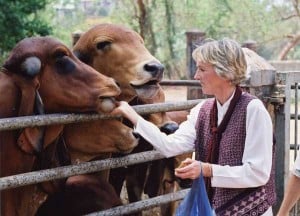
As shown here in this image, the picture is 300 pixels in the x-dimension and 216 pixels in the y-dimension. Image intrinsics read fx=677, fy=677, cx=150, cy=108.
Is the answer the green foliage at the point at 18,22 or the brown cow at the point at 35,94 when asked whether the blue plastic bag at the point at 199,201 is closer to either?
the brown cow at the point at 35,94

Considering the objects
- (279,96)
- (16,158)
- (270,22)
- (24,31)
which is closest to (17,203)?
(16,158)

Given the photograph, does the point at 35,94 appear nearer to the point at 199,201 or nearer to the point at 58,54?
the point at 58,54

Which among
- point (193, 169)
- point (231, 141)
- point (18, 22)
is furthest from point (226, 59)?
point (18, 22)

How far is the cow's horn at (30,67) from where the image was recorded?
3393 millimetres

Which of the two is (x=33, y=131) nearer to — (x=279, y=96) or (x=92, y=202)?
(x=92, y=202)

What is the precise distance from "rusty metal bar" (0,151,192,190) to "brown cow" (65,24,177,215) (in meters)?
0.20

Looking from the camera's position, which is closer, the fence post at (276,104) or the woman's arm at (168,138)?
the woman's arm at (168,138)

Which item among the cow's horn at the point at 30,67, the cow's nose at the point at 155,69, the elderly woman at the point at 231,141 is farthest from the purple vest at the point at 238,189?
the cow's horn at the point at 30,67

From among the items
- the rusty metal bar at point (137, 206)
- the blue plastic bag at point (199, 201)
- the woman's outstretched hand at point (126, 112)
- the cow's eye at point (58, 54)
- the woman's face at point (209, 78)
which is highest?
the cow's eye at point (58, 54)

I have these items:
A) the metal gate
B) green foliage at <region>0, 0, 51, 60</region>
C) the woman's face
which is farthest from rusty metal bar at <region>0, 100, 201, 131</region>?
green foliage at <region>0, 0, 51, 60</region>

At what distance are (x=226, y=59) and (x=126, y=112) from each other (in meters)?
0.64

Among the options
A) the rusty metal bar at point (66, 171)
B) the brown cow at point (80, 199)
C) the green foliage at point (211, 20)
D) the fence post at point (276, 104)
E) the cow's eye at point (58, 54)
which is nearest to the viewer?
the rusty metal bar at point (66, 171)

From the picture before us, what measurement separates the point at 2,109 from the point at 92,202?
83 centimetres

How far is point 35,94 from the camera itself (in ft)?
11.3
